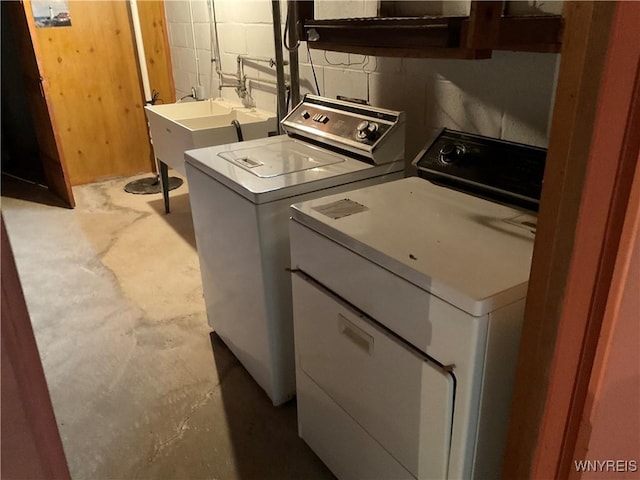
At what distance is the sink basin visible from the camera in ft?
9.44

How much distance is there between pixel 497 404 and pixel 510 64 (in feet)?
3.70

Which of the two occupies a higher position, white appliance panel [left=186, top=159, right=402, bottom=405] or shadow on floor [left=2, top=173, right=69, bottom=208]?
white appliance panel [left=186, top=159, right=402, bottom=405]

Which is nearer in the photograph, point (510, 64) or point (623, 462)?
point (623, 462)

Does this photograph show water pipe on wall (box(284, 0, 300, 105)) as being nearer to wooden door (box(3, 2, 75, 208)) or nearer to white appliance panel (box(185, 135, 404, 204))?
white appliance panel (box(185, 135, 404, 204))

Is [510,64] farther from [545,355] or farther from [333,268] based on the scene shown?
[545,355]

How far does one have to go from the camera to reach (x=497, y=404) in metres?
1.20

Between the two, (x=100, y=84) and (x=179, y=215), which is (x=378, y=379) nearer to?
(x=179, y=215)

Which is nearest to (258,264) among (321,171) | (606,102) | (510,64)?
(321,171)

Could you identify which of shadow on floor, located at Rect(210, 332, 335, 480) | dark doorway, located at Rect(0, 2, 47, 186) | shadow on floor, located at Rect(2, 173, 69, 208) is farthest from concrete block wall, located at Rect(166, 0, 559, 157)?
dark doorway, located at Rect(0, 2, 47, 186)

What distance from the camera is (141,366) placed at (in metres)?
2.31

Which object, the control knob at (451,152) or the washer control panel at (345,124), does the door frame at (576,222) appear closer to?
the control knob at (451,152)

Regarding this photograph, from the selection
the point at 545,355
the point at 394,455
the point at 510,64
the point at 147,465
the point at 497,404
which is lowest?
the point at 147,465

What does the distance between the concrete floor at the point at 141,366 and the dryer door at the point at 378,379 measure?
46 centimetres

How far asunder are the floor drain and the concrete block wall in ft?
4.59
